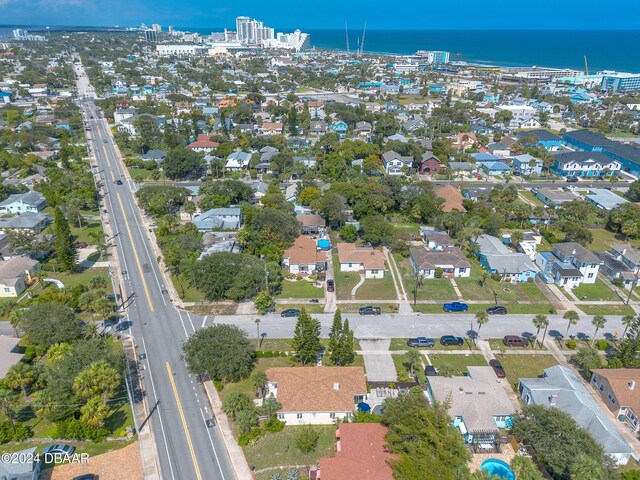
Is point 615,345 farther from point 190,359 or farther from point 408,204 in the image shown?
point 190,359

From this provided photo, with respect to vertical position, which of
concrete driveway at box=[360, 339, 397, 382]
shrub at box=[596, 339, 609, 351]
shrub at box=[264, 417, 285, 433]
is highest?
shrub at box=[596, 339, 609, 351]

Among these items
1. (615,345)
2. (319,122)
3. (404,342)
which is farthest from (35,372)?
(319,122)

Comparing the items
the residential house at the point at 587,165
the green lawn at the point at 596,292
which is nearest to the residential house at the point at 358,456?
the green lawn at the point at 596,292

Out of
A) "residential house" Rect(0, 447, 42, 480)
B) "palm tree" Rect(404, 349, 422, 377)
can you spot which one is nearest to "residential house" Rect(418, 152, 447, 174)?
"palm tree" Rect(404, 349, 422, 377)

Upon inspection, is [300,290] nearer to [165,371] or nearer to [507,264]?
[165,371]

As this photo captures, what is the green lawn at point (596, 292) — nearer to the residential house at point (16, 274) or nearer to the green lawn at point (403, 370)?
the green lawn at point (403, 370)

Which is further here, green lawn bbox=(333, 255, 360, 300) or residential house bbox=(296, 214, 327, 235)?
residential house bbox=(296, 214, 327, 235)

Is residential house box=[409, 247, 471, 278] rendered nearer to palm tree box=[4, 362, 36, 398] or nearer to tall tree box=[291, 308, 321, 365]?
tall tree box=[291, 308, 321, 365]
